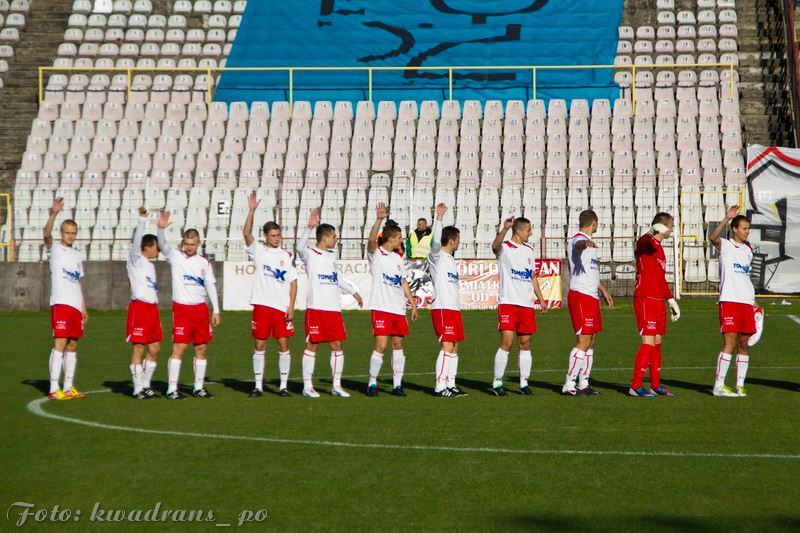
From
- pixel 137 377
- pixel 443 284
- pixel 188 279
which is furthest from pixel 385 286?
pixel 137 377

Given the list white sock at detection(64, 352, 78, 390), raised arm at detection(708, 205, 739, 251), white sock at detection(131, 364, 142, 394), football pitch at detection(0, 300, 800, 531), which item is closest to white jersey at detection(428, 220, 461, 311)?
football pitch at detection(0, 300, 800, 531)

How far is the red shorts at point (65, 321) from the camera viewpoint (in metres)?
12.5

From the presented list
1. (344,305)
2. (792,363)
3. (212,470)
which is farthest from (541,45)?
(212,470)

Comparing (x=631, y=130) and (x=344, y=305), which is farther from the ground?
(x=631, y=130)

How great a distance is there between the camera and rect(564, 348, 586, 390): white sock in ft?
40.6

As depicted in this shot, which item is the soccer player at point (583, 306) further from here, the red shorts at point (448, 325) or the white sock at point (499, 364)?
the red shorts at point (448, 325)

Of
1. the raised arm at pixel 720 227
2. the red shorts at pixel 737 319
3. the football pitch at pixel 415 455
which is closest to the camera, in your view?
the football pitch at pixel 415 455

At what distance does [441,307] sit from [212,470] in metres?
5.09

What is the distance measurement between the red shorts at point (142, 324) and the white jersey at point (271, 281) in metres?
1.13

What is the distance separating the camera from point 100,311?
88.2 ft

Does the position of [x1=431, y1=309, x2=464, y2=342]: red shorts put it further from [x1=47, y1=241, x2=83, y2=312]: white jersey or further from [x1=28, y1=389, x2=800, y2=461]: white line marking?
[x1=47, y1=241, x2=83, y2=312]: white jersey

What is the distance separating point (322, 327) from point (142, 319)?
1999 mm

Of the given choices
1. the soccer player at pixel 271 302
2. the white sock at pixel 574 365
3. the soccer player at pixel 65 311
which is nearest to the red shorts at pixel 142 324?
the soccer player at pixel 65 311

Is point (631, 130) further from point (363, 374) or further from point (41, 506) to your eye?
point (41, 506)
